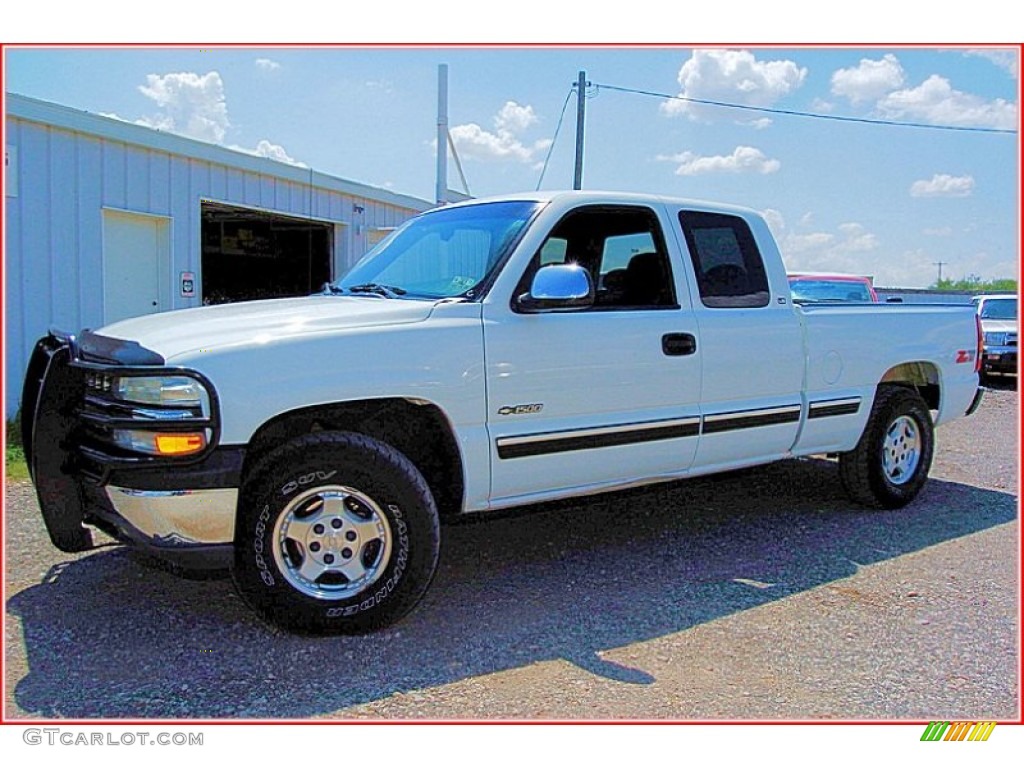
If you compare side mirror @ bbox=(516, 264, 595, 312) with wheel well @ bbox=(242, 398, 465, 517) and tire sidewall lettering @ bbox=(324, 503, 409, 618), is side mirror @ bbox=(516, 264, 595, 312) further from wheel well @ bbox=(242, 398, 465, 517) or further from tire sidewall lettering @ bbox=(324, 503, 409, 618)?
tire sidewall lettering @ bbox=(324, 503, 409, 618)

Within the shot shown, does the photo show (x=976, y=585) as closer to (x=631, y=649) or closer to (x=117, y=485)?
(x=631, y=649)

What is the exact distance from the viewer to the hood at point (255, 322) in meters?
3.61

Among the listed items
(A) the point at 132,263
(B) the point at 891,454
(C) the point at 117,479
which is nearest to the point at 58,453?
(C) the point at 117,479

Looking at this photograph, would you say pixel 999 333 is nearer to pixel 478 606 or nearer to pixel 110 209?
pixel 110 209

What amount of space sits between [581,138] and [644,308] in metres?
19.9

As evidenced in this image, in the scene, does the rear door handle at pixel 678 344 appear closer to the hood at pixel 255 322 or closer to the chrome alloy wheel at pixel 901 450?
the hood at pixel 255 322

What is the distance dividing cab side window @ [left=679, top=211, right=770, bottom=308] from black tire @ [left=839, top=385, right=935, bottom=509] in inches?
54.9

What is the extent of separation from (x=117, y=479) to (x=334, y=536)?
886 mm

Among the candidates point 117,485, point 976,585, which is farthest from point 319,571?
point 976,585

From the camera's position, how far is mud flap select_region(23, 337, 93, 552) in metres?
3.63

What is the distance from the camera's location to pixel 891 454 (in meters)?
6.18

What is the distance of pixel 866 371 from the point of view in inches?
230
